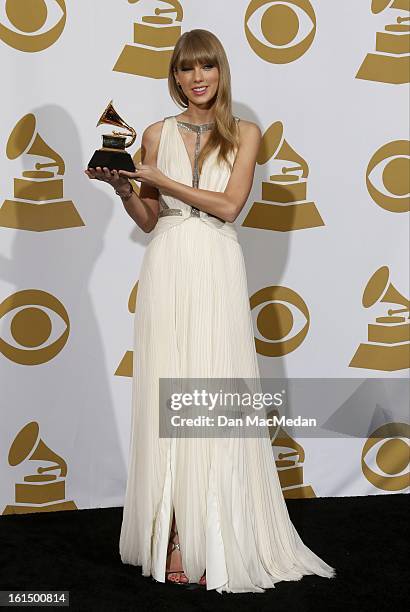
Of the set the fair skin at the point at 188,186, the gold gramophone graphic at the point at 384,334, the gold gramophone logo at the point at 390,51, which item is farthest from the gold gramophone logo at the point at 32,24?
the gold gramophone graphic at the point at 384,334

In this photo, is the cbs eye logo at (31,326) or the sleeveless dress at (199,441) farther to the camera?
the cbs eye logo at (31,326)

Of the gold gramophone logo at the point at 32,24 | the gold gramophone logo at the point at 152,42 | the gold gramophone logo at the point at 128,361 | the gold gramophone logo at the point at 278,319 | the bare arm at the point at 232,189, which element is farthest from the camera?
the gold gramophone logo at the point at 278,319

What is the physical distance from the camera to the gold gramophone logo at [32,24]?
3.88 m

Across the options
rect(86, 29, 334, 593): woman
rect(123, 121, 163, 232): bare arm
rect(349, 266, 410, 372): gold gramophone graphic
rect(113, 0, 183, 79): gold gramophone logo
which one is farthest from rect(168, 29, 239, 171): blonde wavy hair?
rect(349, 266, 410, 372): gold gramophone graphic

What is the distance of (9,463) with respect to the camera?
159 inches

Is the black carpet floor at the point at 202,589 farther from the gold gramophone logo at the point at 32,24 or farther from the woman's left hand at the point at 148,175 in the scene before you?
the gold gramophone logo at the point at 32,24

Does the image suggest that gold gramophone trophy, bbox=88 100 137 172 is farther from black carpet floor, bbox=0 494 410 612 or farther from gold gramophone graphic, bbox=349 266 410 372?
gold gramophone graphic, bbox=349 266 410 372

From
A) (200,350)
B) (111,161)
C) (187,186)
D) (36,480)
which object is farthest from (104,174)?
(36,480)

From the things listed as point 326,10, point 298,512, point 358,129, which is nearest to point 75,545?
point 298,512

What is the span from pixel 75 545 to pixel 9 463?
25.3 inches

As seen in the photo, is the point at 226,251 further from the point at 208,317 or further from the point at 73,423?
the point at 73,423

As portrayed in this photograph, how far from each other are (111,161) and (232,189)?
441mm

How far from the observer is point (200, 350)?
3064 mm

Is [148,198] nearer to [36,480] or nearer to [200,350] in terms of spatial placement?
[200,350]
